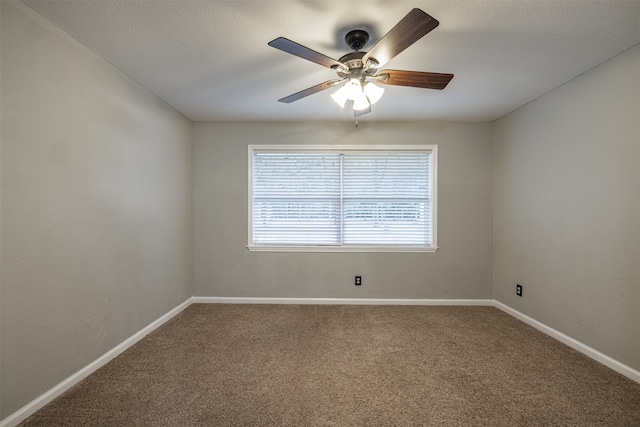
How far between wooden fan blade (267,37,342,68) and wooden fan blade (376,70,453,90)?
34cm

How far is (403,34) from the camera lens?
1374 mm

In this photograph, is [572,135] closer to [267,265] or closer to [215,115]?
[267,265]

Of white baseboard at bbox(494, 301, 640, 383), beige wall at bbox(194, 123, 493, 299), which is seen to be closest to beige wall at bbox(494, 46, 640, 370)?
white baseboard at bbox(494, 301, 640, 383)

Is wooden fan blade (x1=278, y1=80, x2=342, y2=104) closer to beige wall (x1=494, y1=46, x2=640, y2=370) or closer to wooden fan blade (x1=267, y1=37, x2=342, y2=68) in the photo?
wooden fan blade (x1=267, y1=37, x2=342, y2=68)

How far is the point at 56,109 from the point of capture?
5.68ft

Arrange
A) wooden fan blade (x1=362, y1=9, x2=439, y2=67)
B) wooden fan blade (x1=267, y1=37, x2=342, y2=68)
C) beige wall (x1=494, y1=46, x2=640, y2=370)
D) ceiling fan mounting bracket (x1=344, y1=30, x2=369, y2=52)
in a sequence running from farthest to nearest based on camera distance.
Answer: beige wall (x1=494, y1=46, x2=640, y2=370) < ceiling fan mounting bracket (x1=344, y1=30, x2=369, y2=52) < wooden fan blade (x1=267, y1=37, x2=342, y2=68) < wooden fan blade (x1=362, y1=9, x2=439, y2=67)

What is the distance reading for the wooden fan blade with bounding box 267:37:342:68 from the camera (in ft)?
4.69

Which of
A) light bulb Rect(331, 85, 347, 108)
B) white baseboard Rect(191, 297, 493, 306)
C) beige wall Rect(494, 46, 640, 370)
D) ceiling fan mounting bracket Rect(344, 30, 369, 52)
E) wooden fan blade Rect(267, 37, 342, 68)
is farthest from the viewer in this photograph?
white baseboard Rect(191, 297, 493, 306)

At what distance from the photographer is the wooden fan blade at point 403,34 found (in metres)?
1.23

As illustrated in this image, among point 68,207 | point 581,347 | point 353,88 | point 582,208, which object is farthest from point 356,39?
point 581,347

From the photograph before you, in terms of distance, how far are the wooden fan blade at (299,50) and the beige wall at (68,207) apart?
1417mm

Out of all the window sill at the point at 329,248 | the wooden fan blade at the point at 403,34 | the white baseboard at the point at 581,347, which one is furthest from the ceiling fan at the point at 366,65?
the white baseboard at the point at 581,347

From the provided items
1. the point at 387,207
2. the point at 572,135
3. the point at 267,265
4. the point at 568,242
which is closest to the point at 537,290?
the point at 568,242

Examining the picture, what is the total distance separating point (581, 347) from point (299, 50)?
3.11 meters
